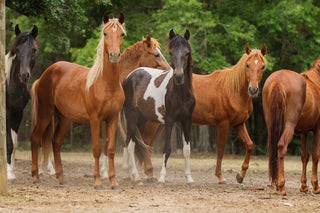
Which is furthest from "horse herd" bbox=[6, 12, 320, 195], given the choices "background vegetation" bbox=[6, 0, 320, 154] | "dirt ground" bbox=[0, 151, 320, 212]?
"background vegetation" bbox=[6, 0, 320, 154]

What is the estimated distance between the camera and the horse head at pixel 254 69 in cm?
926

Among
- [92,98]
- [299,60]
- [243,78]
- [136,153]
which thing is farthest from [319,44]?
[92,98]

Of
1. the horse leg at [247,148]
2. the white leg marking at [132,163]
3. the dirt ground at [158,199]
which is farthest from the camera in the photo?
the horse leg at [247,148]

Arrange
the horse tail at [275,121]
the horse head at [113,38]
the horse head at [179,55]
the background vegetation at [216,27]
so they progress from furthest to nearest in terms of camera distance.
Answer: the background vegetation at [216,27] < the horse head at [179,55] < the horse tail at [275,121] < the horse head at [113,38]

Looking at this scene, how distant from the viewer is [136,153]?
1014 cm

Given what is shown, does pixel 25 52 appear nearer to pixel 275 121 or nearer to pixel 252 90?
pixel 252 90

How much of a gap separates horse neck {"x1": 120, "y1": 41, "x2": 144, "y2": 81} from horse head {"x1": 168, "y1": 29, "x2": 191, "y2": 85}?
166 centimetres

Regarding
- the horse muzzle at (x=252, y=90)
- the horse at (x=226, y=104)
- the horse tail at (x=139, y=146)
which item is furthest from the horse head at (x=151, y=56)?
the horse muzzle at (x=252, y=90)

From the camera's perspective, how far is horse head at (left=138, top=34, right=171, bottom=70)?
35.8 ft

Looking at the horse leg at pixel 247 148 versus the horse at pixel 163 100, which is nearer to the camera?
the horse at pixel 163 100

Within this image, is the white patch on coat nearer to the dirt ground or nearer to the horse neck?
the horse neck

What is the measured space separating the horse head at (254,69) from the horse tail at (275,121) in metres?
0.77

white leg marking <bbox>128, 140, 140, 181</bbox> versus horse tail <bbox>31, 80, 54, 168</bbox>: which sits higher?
horse tail <bbox>31, 80, 54, 168</bbox>

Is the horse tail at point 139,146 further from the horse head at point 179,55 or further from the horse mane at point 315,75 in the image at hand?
the horse mane at point 315,75
